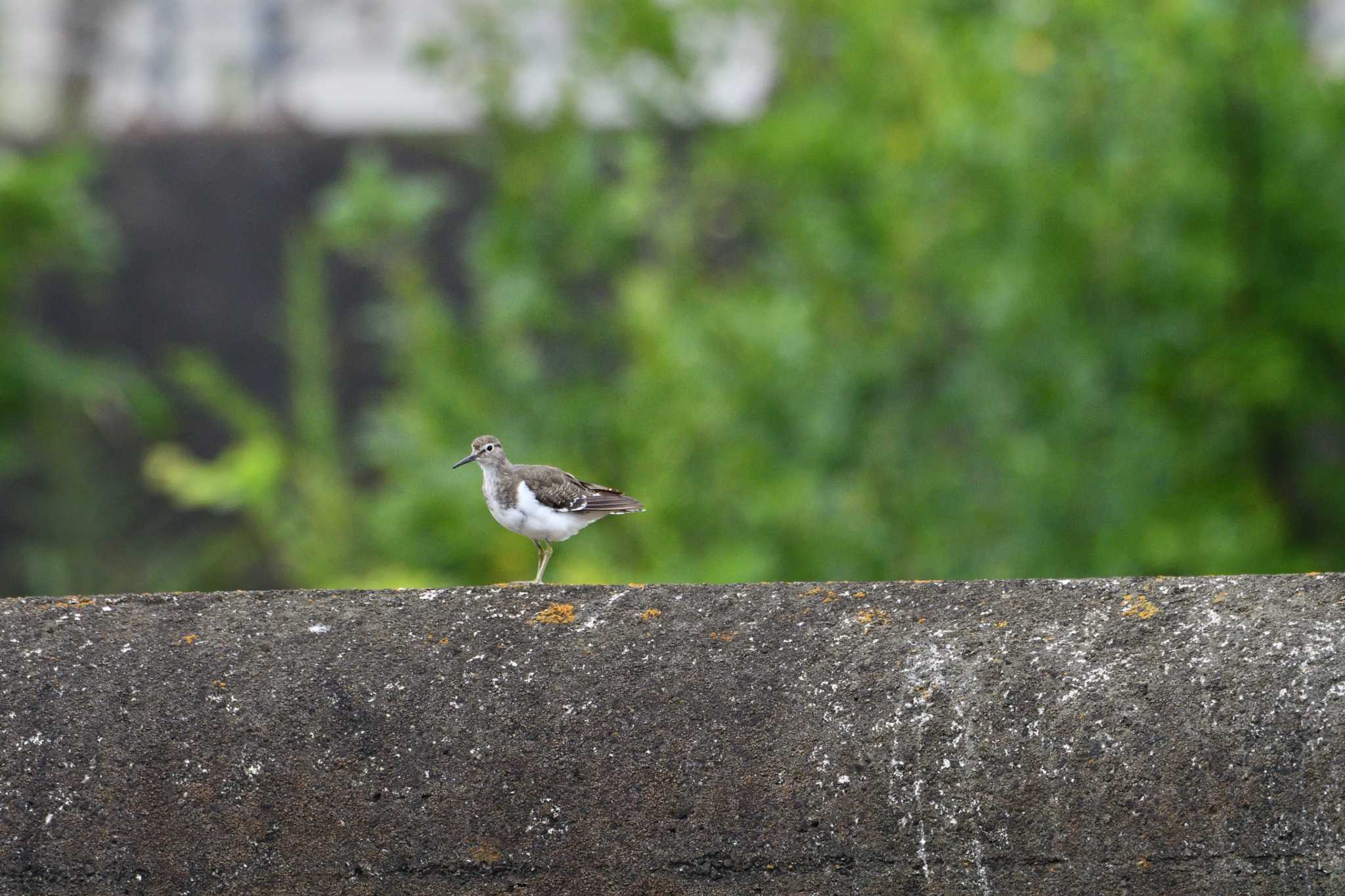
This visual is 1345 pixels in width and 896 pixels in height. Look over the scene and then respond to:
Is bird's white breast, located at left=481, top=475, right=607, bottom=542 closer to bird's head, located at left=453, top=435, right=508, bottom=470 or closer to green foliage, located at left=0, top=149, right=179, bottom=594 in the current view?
bird's head, located at left=453, top=435, right=508, bottom=470

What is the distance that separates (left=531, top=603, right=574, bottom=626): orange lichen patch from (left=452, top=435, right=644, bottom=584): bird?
111cm

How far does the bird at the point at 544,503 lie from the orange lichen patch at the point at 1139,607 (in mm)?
1459

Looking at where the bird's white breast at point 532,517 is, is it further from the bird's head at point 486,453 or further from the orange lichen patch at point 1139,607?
the orange lichen patch at point 1139,607

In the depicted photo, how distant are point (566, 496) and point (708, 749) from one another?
4.80 feet

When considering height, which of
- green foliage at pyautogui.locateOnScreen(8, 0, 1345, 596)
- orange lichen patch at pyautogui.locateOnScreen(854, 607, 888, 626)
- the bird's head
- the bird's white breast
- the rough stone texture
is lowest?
the rough stone texture

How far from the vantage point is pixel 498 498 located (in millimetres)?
3832

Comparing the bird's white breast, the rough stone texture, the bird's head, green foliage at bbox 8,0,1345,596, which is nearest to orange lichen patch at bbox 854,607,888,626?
the rough stone texture

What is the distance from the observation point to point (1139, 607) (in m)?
2.49

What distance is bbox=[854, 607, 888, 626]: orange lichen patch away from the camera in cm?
254

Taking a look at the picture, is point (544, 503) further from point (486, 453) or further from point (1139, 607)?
point (1139, 607)

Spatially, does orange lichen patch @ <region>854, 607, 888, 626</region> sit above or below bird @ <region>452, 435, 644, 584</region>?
below

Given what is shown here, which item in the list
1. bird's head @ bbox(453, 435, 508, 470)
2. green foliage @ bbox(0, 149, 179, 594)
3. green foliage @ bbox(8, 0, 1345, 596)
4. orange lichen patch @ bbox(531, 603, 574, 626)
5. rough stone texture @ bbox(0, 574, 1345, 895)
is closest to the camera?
rough stone texture @ bbox(0, 574, 1345, 895)

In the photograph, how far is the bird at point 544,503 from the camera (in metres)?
3.80

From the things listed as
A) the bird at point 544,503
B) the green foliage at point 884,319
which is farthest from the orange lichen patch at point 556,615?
the green foliage at point 884,319
